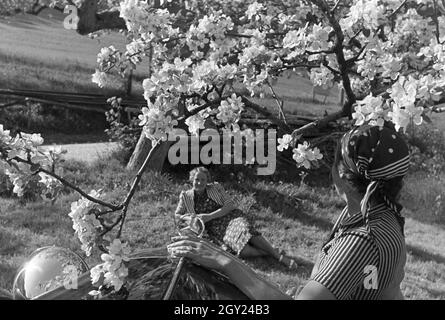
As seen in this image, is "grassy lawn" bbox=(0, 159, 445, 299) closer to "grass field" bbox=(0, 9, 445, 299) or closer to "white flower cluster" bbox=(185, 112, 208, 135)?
"grass field" bbox=(0, 9, 445, 299)

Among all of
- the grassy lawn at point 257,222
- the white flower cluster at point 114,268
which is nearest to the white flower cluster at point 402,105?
the white flower cluster at point 114,268

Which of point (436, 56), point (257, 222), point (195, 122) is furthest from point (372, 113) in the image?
point (257, 222)

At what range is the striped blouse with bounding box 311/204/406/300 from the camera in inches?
72.4

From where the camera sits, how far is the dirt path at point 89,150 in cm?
914

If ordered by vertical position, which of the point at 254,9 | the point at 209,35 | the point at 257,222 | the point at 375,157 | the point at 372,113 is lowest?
the point at 257,222

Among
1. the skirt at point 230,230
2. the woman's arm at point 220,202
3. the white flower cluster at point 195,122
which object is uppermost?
the white flower cluster at point 195,122

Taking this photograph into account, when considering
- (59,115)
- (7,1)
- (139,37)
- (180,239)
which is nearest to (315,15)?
(139,37)

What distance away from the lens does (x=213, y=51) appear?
339 centimetres

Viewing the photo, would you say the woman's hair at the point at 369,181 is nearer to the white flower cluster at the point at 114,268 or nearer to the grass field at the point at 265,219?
the white flower cluster at the point at 114,268

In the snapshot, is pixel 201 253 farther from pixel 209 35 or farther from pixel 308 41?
pixel 209 35

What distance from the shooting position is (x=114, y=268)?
6.64 feet

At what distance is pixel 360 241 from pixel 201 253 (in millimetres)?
469

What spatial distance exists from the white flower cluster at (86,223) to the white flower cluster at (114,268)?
464 mm

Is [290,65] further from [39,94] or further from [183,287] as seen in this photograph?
[39,94]
